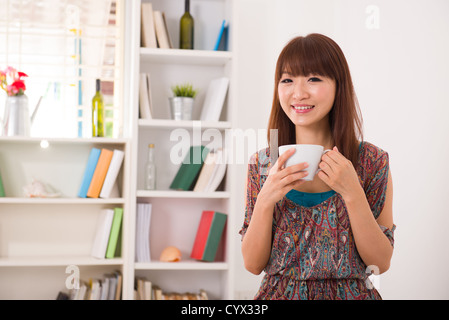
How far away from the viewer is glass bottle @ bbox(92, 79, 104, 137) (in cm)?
200

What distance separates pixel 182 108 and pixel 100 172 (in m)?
0.41

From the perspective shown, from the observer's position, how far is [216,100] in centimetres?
197

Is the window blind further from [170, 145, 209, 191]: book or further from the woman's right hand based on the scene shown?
the woman's right hand

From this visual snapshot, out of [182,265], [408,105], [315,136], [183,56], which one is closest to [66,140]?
[183,56]

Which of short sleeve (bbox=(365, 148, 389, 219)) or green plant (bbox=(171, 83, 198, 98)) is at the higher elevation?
green plant (bbox=(171, 83, 198, 98))

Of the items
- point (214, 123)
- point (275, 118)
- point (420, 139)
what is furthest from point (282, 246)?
point (420, 139)

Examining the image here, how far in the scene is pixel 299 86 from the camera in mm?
635

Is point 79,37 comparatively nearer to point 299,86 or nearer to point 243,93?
point 243,93

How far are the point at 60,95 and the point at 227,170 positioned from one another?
0.80 meters

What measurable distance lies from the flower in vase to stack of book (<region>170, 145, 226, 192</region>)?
0.71 metres

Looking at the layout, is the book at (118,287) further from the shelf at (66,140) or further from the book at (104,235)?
the shelf at (66,140)

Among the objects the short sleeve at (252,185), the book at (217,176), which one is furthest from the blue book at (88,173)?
the short sleeve at (252,185)

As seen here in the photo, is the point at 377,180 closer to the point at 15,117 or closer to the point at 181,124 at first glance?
the point at 181,124

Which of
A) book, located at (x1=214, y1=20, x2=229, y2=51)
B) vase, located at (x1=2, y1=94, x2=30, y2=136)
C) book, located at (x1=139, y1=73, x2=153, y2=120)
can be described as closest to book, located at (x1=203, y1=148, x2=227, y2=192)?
book, located at (x1=139, y1=73, x2=153, y2=120)
